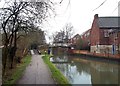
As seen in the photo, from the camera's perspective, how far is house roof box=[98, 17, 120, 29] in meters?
57.1

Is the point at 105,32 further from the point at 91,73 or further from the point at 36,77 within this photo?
the point at 36,77

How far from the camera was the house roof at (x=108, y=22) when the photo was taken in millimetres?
57122

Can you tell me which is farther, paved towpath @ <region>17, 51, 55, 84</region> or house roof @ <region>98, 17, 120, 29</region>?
house roof @ <region>98, 17, 120, 29</region>

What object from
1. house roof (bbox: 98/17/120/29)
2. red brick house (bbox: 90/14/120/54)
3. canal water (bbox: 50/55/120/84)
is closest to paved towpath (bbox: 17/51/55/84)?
canal water (bbox: 50/55/120/84)

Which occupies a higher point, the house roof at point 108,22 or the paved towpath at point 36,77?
the house roof at point 108,22

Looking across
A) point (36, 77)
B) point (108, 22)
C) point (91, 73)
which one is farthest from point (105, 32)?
point (36, 77)

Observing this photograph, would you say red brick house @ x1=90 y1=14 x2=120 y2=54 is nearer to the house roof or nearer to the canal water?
the house roof

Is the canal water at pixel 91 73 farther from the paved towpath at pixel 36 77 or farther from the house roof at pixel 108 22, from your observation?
the house roof at pixel 108 22

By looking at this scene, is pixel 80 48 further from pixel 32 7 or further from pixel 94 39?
pixel 32 7

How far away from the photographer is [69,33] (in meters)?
88.5

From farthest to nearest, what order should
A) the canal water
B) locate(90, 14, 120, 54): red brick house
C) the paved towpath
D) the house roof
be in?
the house roof < locate(90, 14, 120, 54): red brick house < the canal water < the paved towpath

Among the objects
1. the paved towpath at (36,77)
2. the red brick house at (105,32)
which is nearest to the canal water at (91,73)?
→ the paved towpath at (36,77)

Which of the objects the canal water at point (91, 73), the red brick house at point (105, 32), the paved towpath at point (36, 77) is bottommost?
the canal water at point (91, 73)

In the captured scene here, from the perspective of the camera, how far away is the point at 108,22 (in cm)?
5819
